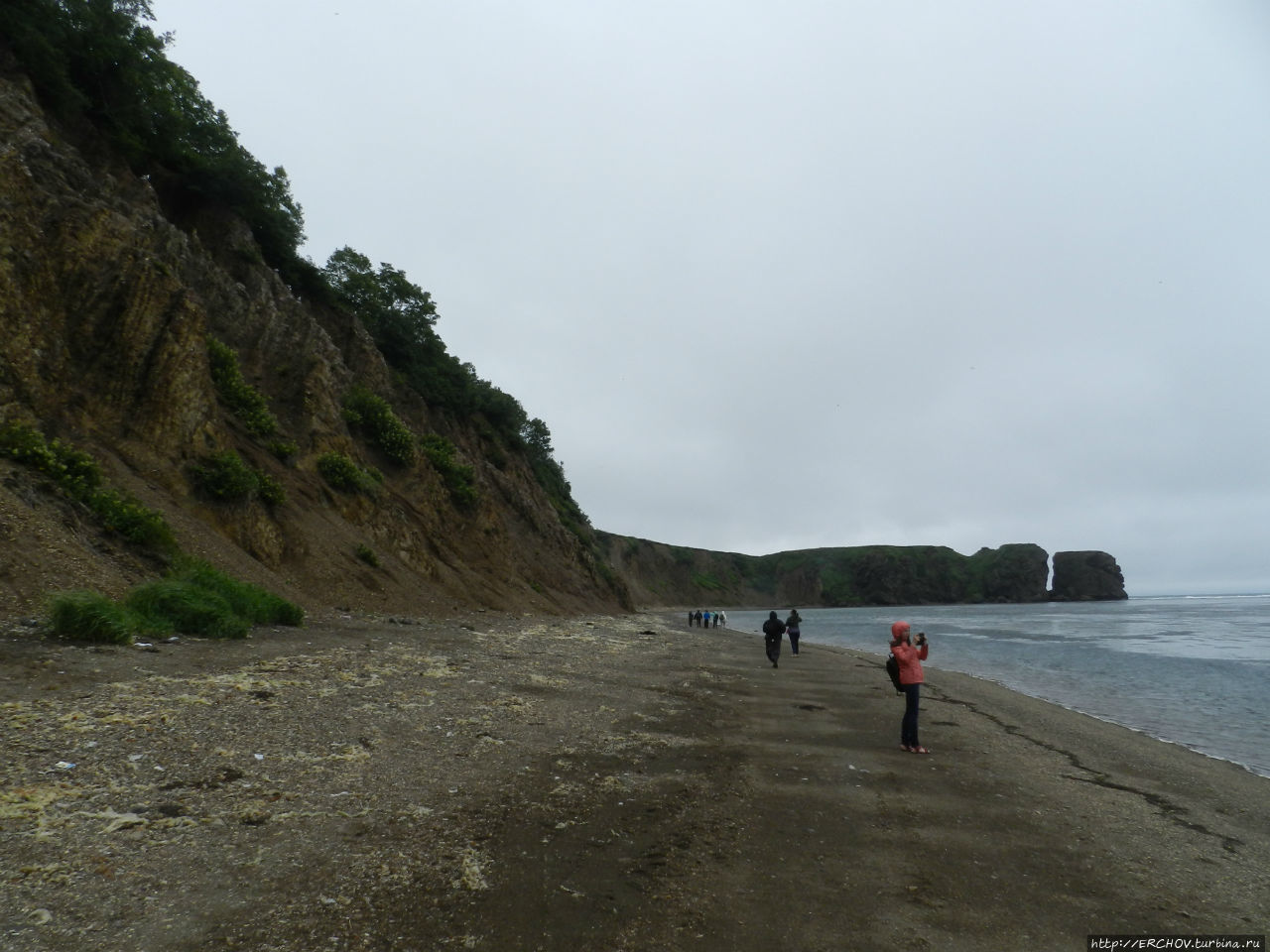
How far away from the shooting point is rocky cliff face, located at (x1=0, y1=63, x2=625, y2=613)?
1192 cm

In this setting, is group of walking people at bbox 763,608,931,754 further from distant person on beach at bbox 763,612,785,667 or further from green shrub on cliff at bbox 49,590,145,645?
green shrub on cliff at bbox 49,590,145,645

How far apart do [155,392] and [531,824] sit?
16.3m

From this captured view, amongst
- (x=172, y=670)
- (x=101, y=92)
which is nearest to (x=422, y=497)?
(x=101, y=92)

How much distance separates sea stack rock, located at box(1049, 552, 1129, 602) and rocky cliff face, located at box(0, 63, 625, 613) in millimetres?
188458

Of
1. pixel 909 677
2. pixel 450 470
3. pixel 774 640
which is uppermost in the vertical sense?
pixel 450 470

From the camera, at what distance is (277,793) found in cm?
532

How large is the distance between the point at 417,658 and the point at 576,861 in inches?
312

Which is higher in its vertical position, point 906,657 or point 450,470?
point 450,470

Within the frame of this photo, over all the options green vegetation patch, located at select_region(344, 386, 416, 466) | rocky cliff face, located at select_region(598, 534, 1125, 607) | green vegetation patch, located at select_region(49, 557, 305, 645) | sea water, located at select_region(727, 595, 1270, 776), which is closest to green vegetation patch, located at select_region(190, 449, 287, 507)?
green vegetation patch, located at select_region(49, 557, 305, 645)

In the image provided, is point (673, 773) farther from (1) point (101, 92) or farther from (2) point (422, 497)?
(1) point (101, 92)

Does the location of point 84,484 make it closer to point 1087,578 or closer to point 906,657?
point 906,657

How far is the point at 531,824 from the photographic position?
5508mm

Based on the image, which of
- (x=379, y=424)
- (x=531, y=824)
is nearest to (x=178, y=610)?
(x=531, y=824)

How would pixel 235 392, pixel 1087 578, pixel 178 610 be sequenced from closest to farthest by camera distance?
1. pixel 178 610
2. pixel 235 392
3. pixel 1087 578
